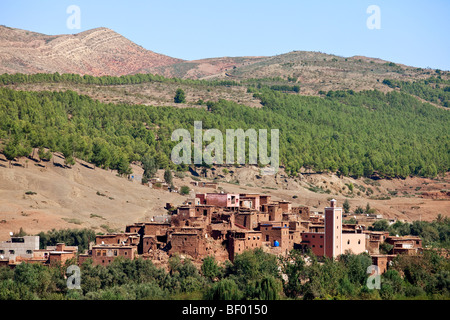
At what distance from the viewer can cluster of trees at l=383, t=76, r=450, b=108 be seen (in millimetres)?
171900

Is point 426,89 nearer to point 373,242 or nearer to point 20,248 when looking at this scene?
point 373,242

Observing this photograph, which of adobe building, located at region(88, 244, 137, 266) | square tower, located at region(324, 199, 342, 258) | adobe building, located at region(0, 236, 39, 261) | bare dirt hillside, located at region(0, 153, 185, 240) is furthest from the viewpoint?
bare dirt hillside, located at region(0, 153, 185, 240)

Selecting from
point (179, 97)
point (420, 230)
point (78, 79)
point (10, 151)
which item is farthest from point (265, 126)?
point (420, 230)

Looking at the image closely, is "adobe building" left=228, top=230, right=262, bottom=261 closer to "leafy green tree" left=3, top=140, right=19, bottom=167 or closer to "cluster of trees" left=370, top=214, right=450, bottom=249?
"cluster of trees" left=370, top=214, right=450, bottom=249

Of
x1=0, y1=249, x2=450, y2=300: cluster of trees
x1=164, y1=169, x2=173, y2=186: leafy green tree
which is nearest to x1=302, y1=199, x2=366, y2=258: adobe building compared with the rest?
x1=0, y1=249, x2=450, y2=300: cluster of trees

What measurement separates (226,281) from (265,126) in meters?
75.2

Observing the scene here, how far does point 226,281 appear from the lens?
4559cm

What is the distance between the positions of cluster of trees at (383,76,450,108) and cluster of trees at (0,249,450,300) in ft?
411

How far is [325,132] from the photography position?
126 metres

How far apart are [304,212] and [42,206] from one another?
71.4ft

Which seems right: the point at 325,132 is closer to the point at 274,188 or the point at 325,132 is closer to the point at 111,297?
the point at 274,188

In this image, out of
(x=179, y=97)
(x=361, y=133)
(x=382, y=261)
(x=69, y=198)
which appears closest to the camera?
(x=382, y=261)

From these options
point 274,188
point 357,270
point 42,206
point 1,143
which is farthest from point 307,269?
Answer: point 274,188

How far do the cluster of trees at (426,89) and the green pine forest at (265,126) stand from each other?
7.31 m
